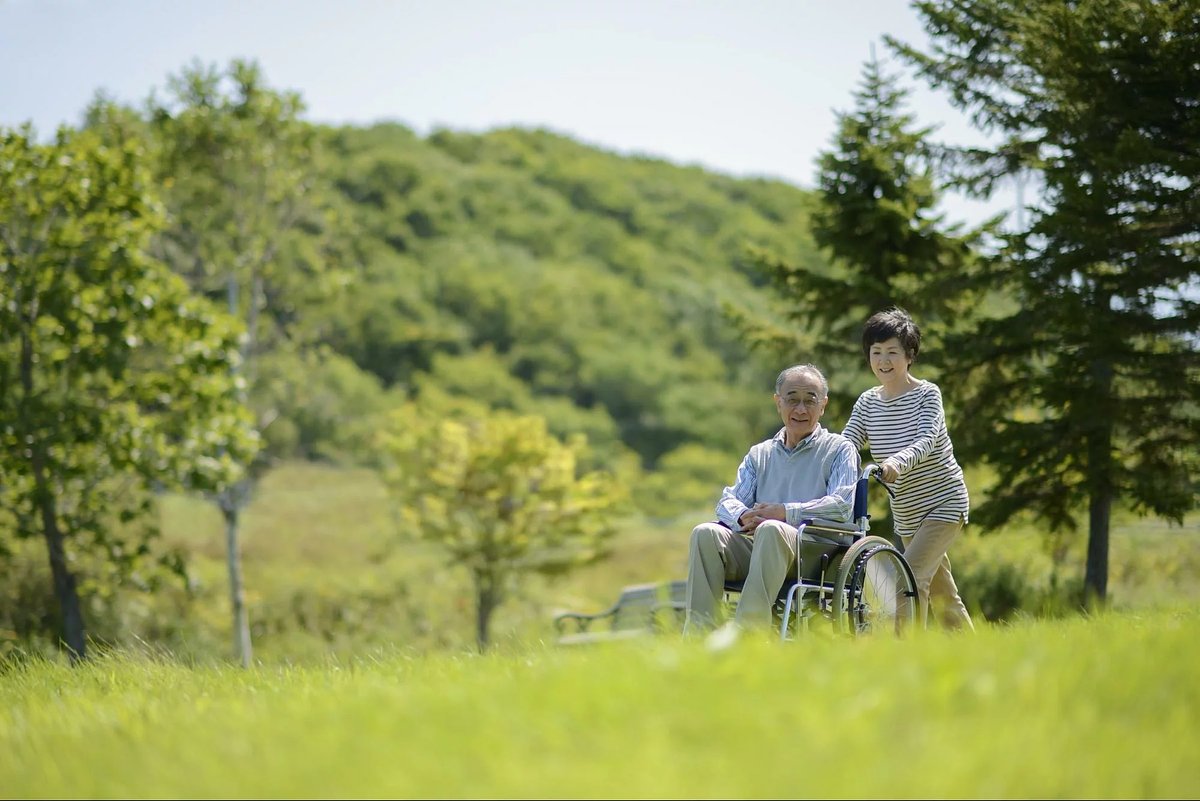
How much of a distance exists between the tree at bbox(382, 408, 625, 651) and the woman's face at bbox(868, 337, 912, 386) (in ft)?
50.1

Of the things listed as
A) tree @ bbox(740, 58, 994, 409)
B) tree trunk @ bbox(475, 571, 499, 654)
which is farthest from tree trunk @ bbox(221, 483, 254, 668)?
tree @ bbox(740, 58, 994, 409)

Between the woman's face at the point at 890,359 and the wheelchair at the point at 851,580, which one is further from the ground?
the woman's face at the point at 890,359

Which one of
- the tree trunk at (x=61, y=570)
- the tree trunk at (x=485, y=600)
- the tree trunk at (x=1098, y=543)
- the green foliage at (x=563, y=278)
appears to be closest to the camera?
the tree trunk at (x=1098, y=543)

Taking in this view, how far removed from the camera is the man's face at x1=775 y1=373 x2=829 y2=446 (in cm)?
554

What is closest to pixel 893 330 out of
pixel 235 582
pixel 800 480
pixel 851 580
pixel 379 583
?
pixel 800 480

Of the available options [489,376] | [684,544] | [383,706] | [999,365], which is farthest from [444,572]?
[489,376]

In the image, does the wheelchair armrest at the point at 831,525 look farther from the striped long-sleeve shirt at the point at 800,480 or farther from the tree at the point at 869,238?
the tree at the point at 869,238

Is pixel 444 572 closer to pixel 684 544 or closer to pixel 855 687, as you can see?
pixel 684 544

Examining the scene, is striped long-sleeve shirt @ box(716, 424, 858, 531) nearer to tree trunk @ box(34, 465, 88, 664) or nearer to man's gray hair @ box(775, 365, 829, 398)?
man's gray hair @ box(775, 365, 829, 398)

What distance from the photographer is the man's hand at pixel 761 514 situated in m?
5.32

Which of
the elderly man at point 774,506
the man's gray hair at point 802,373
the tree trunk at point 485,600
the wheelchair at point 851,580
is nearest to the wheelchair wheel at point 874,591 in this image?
the wheelchair at point 851,580

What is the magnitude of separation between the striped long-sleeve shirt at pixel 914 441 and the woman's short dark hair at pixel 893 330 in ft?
0.69

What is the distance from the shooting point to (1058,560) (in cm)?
1540

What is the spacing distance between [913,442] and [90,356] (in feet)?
34.4
